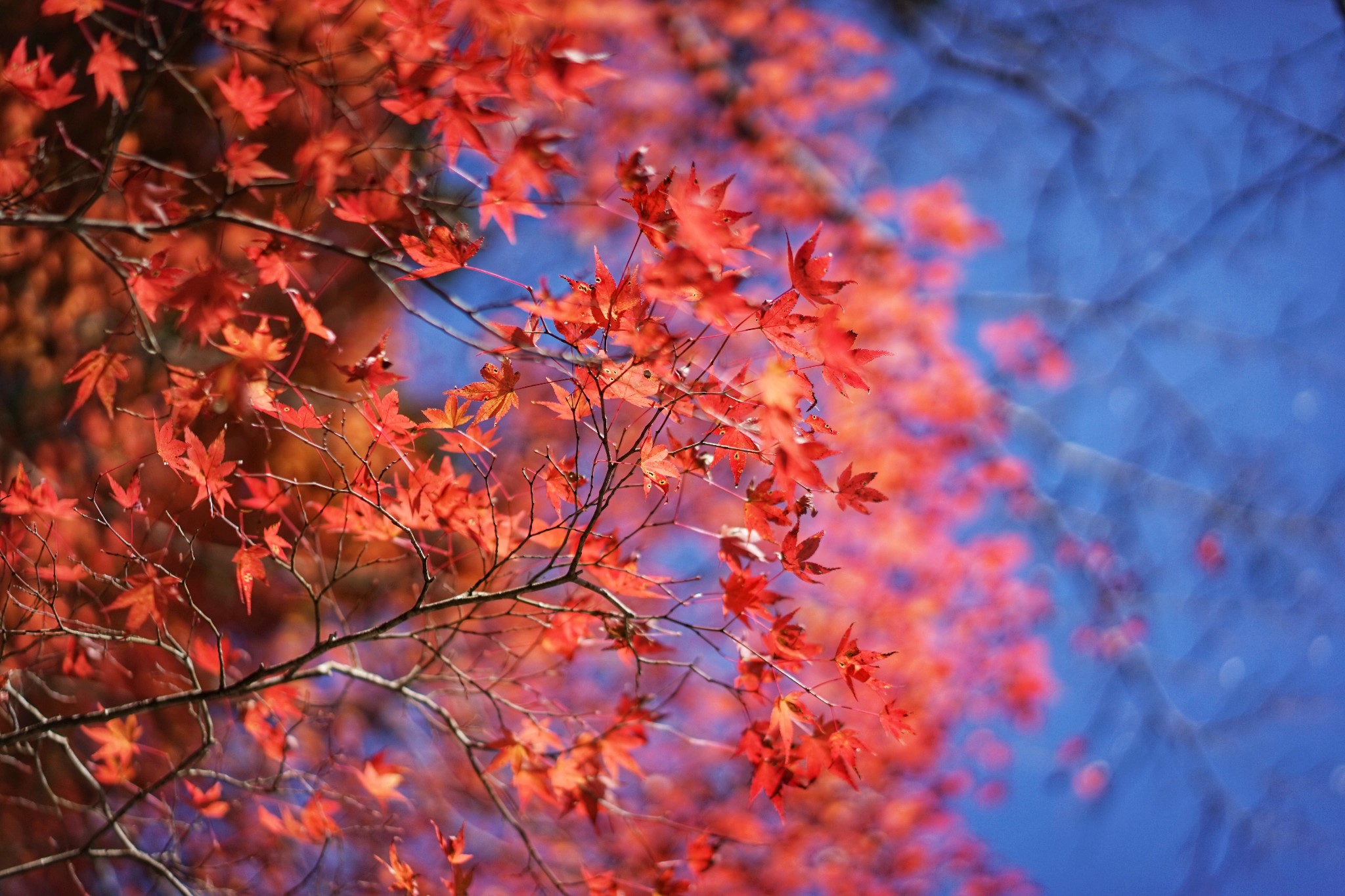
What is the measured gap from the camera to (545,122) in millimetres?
5996

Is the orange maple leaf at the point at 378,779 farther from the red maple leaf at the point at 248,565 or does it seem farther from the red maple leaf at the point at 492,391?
the red maple leaf at the point at 492,391

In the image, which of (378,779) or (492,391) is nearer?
(492,391)

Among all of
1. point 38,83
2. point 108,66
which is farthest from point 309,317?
point 38,83

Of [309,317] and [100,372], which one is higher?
[309,317]

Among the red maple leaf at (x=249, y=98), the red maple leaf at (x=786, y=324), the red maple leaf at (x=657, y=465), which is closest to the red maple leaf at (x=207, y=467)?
the red maple leaf at (x=249, y=98)

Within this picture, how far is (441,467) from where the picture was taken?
6.16 ft

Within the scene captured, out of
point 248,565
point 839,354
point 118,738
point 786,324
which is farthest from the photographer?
point 118,738

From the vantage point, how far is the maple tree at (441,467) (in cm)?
176

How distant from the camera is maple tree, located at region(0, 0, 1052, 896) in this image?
5.77 ft

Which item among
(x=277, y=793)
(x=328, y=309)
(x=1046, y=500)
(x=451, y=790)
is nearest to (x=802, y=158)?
(x=1046, y=500)

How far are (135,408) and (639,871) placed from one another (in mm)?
3766

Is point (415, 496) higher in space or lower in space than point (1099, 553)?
lower

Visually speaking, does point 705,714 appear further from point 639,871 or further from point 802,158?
point 802,158

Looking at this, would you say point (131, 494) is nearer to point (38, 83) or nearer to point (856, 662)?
point (38, 83)
